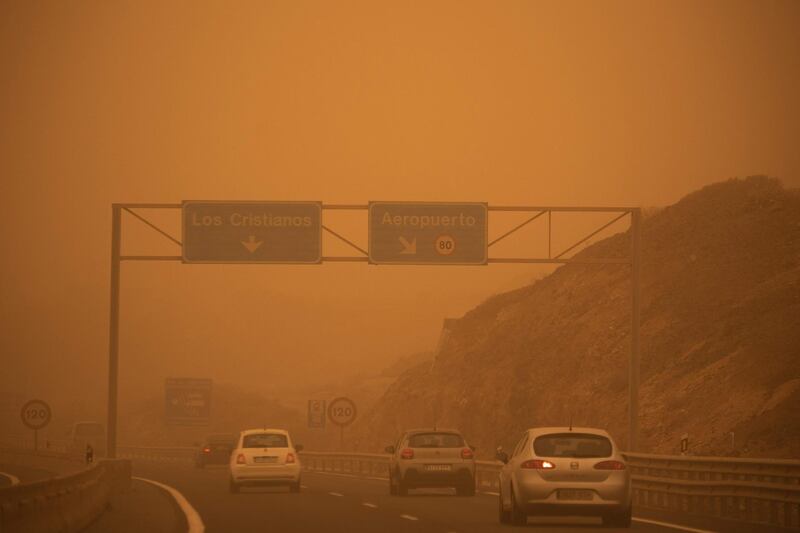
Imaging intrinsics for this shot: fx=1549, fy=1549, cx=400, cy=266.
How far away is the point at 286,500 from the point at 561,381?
39.5m

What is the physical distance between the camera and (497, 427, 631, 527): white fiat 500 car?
894 inches

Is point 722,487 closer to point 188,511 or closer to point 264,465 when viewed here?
point 188,511

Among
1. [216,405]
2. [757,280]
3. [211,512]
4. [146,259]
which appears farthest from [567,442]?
[216,405]

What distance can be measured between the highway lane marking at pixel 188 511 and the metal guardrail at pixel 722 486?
8.81m

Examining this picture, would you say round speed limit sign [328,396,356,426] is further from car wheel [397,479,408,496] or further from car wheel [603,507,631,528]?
car wheel [603,507,631,528]

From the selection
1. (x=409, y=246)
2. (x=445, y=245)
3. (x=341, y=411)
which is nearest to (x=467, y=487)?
(x=445, y=245)

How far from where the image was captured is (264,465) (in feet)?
119

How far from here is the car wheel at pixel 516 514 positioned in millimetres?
23094

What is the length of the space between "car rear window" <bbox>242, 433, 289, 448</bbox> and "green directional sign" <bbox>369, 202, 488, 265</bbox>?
637 cm

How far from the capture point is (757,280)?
224ft

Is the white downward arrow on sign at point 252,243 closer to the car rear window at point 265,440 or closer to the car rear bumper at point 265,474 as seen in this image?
the car rear window at point 265,440

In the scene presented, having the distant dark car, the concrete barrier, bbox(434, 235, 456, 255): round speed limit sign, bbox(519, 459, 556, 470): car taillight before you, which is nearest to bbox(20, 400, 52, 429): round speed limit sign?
the distant dark car

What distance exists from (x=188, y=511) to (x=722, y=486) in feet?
31.0

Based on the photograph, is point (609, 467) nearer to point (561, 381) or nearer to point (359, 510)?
point (359, 510)
